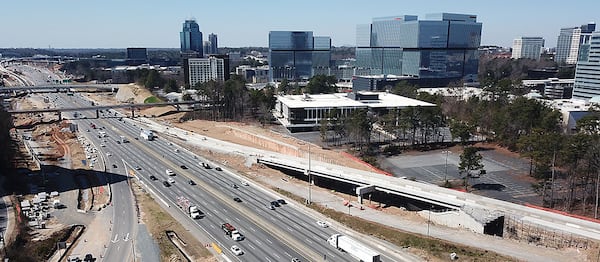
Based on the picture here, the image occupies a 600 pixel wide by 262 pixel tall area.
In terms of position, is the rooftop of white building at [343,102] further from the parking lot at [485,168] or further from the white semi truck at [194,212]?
the white semi truck at [194,212]

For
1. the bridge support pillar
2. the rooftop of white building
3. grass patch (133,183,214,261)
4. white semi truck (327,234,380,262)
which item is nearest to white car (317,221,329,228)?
white semi truck (327,234,380,262)

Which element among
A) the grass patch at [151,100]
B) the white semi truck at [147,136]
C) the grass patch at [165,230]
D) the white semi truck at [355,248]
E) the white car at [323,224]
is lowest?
the grass patch at [165,230]

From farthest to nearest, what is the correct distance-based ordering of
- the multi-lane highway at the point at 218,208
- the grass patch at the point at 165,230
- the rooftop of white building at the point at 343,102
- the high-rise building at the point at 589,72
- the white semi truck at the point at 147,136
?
the high-rise building at the point at 589,72 < the rooftop of white building at the point at 343,102 < the white semi truck at the point at 147,136 < the multi-lane highway at the point at 218,208 < the grass patch at the point at 165,230

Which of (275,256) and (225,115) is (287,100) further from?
(275,256)

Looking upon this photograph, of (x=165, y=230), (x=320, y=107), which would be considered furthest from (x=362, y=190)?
(x=320, y=107)

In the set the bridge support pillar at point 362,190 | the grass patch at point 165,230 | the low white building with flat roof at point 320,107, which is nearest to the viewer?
the grass patch at point 165,230

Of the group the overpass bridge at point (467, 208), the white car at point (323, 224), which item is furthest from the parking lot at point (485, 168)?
the white car at point (323, 224)

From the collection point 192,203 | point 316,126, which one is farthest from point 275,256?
point 316,126
